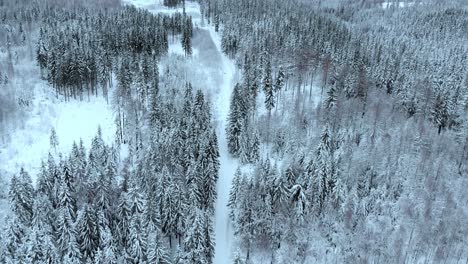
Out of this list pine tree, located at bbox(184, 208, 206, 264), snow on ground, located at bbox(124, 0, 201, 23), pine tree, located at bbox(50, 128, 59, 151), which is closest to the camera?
pine tree, located at bbox(184, 208, 206, 264)

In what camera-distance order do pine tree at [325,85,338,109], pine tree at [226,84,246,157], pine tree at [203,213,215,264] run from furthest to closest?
pine tree at [325,85,338,109] → pine tree at [226,84,246,157] → pine tree at [203,213,215,264]

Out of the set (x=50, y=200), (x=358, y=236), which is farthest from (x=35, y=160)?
(x=358, y=236)

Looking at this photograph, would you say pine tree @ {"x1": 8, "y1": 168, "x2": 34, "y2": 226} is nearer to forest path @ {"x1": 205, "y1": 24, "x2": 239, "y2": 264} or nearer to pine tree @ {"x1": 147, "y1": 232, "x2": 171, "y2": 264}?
pine tree @ {"x1": 147, "y1": 232, "x2": 171, "y2": 264}

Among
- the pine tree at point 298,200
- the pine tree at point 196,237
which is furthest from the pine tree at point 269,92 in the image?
the pine tree at point 196,237

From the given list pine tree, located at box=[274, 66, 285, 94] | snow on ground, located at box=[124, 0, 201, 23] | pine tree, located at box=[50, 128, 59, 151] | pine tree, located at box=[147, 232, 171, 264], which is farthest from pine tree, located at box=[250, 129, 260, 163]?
snow on ground, located at box=[124, 0, 201, 23]

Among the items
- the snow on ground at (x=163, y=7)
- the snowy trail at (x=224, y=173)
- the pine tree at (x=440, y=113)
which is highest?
the snow on ground at (x=163, y=7)

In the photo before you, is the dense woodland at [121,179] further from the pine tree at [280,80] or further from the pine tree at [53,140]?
the pine tree at [280,80]
